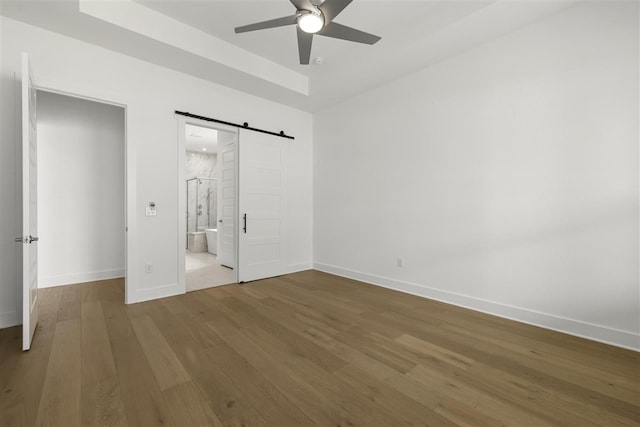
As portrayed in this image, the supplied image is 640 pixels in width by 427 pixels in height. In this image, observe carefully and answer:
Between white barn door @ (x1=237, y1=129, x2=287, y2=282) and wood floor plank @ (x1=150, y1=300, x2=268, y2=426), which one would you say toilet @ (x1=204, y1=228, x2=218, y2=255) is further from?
wood floor plank @ (x1=150, y1=300, x2=268, y2=426)

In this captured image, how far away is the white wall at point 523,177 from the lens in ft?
7.72

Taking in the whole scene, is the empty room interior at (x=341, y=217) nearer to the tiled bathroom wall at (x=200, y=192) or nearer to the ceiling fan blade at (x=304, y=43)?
the ceiling fan blade at (x=304, y=43)

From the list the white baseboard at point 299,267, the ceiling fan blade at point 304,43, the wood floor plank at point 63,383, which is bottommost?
the wood floor plank at point 63,383

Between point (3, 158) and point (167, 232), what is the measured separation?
161 cm

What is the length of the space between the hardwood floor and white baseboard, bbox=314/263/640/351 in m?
0.09

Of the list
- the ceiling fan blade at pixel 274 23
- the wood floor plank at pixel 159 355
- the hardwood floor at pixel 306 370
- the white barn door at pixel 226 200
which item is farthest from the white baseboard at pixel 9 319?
the ceiling fan blade at pixel 274 23

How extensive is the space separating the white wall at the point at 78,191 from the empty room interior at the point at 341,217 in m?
0.03

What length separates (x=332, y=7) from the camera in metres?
2.13

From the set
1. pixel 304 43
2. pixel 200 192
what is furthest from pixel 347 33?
pixel 200 192

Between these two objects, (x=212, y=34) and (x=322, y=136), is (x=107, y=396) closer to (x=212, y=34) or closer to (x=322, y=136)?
(x=212, y=34)

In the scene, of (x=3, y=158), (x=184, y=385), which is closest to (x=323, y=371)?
(x=184, y=385)

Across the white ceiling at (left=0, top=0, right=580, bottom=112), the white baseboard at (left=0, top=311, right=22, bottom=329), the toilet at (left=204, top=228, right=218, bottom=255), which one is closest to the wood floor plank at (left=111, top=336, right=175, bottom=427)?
the white baseboard at (left=0, top=311, right=22, bottom=329)

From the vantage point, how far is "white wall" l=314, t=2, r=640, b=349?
7.72 feet

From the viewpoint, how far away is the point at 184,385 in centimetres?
177
